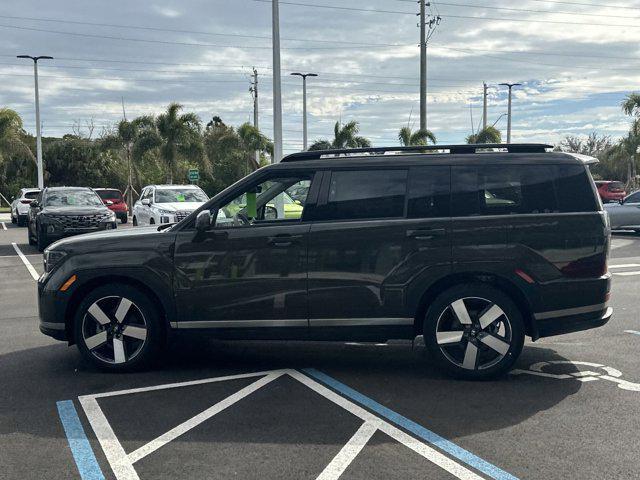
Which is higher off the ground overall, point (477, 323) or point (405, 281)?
point (405, 281)

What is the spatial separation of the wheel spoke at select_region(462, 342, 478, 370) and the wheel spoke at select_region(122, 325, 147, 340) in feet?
8.93

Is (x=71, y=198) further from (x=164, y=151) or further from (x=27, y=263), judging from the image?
(x=164, y=151)

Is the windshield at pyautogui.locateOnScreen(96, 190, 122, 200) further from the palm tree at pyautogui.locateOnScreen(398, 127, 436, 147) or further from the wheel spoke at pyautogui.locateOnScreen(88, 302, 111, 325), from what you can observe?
the wheel spoke at pyautogui.locateOnScreen(88, 302, 111, 325)

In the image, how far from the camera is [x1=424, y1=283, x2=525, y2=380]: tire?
560 cm

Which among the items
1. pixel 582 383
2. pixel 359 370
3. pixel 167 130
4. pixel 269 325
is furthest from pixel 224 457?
pixel 167 130

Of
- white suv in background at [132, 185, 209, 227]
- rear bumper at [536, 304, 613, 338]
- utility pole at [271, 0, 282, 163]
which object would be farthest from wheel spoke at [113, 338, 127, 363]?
utility pole at [271, 0, 282, 163]

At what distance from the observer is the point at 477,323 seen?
564 cm

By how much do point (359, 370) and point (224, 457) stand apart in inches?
86.0

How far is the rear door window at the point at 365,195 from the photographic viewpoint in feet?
18.7

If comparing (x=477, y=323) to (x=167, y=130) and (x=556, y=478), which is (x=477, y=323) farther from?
(x=167, y=130)

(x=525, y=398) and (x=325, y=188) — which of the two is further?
(x=325, y=188)

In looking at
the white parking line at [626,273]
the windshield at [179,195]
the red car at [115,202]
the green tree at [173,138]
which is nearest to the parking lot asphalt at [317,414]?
the white parking line at [626,273]

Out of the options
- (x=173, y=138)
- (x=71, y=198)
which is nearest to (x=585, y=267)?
(x=71, y=198)

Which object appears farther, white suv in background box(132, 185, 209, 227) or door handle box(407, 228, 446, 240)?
white suv in background box(132, 185, 209, 227)
